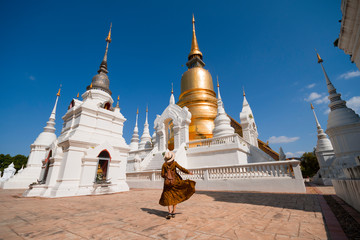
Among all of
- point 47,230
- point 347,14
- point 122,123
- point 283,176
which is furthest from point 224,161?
point 47,230

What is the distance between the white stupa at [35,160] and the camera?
1544 centimetres

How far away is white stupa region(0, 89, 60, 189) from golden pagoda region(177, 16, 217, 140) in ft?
48.7

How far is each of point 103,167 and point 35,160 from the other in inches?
527

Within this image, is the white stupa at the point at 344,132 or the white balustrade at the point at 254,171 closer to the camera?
the white balustrade at the point at 254,171

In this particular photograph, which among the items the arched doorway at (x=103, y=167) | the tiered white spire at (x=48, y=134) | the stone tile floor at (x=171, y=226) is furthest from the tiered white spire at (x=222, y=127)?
the tiered white spire at (x=48, y=134)

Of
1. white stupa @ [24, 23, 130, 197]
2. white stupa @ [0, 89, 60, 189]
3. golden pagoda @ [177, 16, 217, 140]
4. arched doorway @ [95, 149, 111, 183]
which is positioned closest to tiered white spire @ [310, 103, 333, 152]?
golden pagoda @ [177, 16, 217, 140]

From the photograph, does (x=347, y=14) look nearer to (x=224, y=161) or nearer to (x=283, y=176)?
(x=283, y=176)

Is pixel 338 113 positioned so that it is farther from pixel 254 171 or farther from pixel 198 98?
pixel 198 98

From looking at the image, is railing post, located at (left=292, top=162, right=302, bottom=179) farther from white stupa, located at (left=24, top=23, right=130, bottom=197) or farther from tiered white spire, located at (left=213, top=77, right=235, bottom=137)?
white stupa, located at (left=24, top=23, right=130, bottom=197)

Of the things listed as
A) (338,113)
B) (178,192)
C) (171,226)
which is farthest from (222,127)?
(171,226)

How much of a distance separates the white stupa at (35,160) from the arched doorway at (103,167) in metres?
9.38

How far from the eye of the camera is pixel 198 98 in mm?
22141

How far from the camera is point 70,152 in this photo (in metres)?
8.41

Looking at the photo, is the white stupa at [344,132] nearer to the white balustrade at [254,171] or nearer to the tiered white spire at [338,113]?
the tiered white spire at [338,113]
